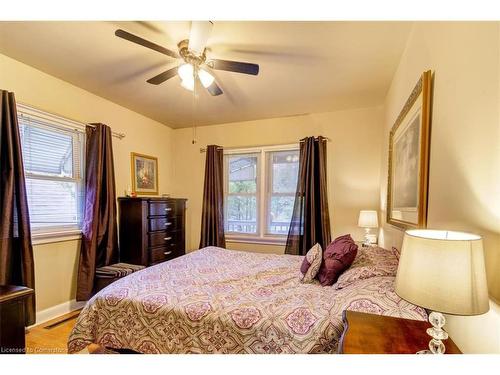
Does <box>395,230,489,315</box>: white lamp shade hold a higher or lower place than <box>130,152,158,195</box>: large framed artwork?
lower

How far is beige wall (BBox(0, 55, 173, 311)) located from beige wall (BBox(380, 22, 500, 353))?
11.2ft

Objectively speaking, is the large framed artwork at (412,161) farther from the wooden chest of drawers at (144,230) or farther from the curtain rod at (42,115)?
the curtain rod at (42,115)

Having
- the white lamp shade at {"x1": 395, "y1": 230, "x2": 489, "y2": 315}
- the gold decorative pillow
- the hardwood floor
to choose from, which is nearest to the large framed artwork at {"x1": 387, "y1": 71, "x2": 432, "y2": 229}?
the gold decorative pillow

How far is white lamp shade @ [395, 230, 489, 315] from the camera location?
65 centimetres

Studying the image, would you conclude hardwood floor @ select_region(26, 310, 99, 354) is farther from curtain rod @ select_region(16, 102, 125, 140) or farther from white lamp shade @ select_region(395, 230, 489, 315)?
white lamp shade @ select_region(395, 230, 489, 315)

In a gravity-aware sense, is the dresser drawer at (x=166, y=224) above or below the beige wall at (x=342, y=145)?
below

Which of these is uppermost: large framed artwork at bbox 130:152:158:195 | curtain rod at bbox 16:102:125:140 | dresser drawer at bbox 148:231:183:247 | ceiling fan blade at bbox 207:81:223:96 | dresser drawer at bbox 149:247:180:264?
ceiling fan blade at bbox 207:81:223:96

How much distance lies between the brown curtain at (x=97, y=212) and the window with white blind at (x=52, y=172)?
13cm

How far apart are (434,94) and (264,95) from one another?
1956 millimetres

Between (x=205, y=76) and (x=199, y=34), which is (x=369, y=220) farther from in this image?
(x=199, y=34)

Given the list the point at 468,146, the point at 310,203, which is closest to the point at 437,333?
the point at 468,146

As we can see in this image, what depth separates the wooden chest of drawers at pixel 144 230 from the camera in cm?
310

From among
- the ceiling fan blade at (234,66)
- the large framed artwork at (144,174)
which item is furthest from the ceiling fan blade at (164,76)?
the large framed artwork at (144,174)
